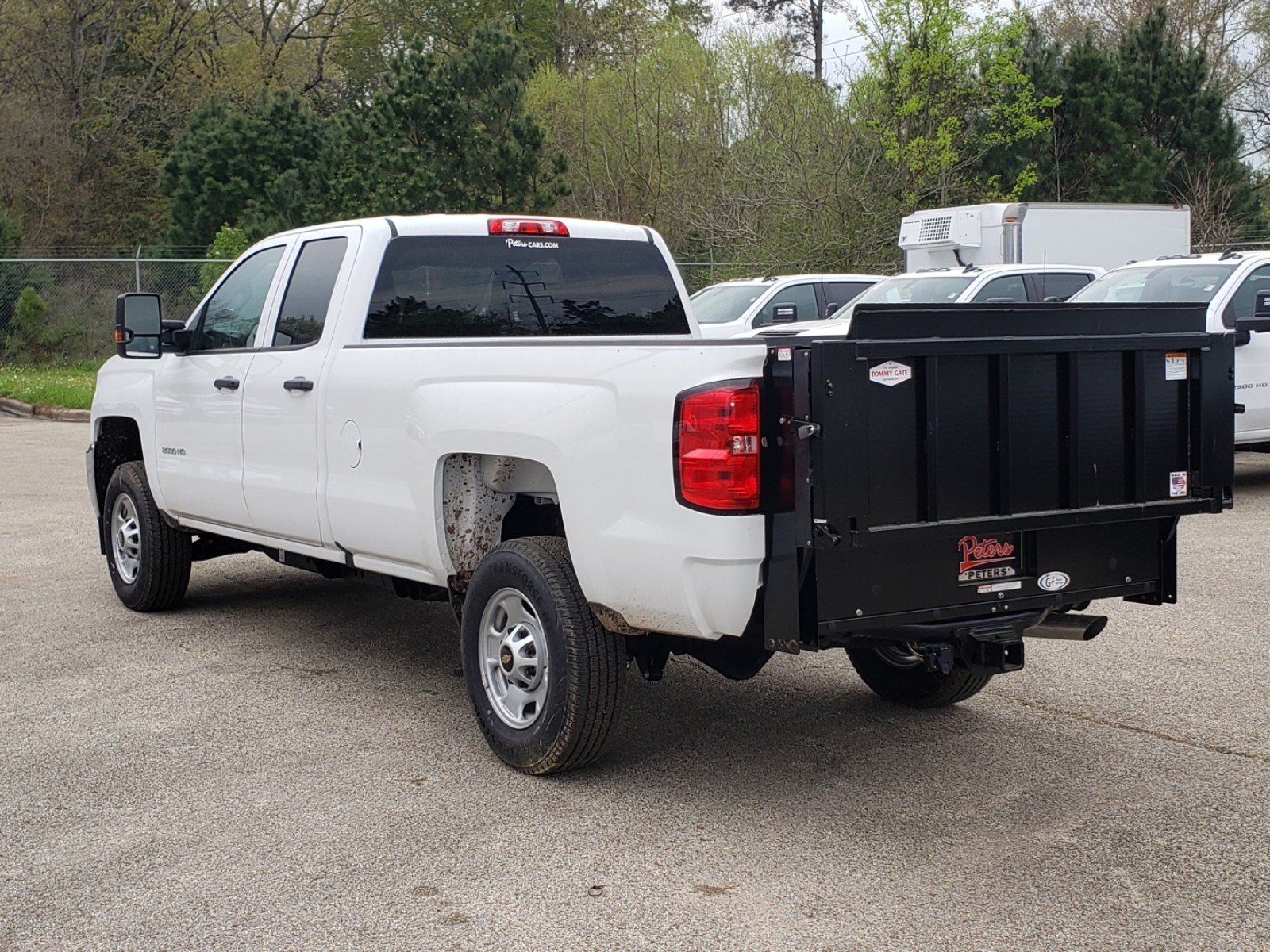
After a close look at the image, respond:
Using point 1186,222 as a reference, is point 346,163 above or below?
above

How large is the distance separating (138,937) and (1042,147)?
32.2 metres

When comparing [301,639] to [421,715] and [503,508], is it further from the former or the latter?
[503,508]

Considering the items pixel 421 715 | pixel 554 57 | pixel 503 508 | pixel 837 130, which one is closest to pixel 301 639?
pixel 421 715

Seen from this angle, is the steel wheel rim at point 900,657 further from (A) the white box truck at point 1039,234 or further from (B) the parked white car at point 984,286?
(A) the white box truck at point 1039,234

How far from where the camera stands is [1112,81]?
3256 cm

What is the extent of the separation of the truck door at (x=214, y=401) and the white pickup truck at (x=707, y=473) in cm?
51

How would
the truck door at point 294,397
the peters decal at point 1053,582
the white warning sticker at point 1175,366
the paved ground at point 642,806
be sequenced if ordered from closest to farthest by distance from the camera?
the paved ground at point 642,806, the peters decal at point 1053,582, the white warning sticker at point 1175,366, the truck door at point 294,397

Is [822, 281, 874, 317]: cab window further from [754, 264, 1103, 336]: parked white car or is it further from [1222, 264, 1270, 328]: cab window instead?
[1222, 264, 1270, 328]: cab window

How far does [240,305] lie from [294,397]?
3.71 ft

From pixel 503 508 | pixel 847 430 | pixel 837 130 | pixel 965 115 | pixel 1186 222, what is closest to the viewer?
pixel 847 430

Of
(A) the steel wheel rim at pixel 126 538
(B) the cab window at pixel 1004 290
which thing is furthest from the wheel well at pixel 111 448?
(B) the cab window at pixel 1004 290

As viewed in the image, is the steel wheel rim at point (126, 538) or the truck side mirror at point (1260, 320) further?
the truck side mirror at point (1260, 320)

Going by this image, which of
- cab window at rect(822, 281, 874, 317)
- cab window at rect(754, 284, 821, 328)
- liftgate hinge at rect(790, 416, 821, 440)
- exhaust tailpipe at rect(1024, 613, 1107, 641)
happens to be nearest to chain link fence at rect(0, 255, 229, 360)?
cab window at rect(754, 284, 821, 328)

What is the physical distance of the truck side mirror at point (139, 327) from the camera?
24.1 ft
